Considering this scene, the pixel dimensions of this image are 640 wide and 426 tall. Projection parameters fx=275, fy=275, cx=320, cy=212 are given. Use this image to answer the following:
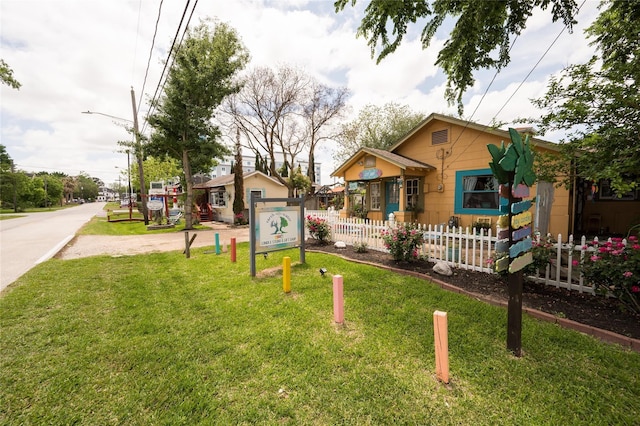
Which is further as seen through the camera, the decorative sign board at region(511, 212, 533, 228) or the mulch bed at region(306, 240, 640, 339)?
the mulch bed at region(306, 240, 640, 339)

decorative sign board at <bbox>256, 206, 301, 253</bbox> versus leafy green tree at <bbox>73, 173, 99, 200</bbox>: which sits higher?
leafy green tree at <bbox>73, 173, 99, 200</bbox>

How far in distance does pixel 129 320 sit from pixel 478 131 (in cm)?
1118

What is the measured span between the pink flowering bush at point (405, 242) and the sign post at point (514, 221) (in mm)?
3148

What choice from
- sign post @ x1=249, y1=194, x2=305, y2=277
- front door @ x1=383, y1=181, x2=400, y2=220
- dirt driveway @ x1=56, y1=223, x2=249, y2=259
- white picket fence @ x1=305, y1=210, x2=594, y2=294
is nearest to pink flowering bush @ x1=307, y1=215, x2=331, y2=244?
white picket fence @ x1=305, y1=210, x2=594, y2=294

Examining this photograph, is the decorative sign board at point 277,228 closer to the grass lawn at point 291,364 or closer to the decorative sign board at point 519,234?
the grass lawn at point 291,364

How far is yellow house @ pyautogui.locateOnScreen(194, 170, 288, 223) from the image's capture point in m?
20.3

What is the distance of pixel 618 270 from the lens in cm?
362

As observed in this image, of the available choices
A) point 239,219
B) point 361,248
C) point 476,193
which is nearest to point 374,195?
point 476,193

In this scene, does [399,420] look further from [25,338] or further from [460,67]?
[460,67]

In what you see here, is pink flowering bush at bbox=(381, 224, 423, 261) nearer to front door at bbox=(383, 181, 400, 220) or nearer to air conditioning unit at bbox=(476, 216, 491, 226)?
air conditioning unit at bbox=(476, 216, 491, 226)

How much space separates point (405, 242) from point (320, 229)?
3.71 meters

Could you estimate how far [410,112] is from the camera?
2675cm

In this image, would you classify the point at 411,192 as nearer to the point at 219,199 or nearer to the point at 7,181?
the point at 219,199

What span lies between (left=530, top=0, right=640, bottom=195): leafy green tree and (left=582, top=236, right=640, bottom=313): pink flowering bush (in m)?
0.80
